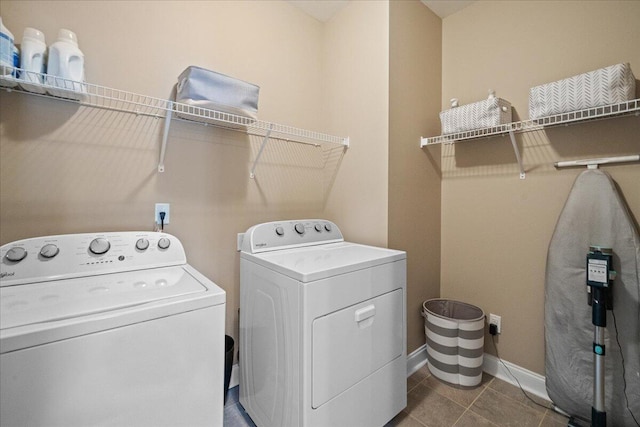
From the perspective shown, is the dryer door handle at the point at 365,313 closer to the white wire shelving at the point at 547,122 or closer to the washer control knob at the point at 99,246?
the washer control knob at the point at 99,246

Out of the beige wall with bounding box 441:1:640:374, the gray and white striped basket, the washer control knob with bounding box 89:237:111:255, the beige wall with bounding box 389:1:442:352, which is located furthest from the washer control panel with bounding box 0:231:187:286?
the gray and white striped basket

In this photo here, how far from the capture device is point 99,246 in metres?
1.15

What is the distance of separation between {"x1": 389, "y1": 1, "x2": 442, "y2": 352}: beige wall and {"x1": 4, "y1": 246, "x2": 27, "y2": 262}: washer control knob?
1760 mm

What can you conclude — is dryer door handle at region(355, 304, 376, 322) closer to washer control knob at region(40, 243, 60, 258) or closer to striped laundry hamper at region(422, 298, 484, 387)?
striped laundry hamper at region(422, 298, 484, 387)

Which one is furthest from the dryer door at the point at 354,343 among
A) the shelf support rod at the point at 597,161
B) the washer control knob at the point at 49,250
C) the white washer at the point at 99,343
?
the shelf support rod at the point at 597,161

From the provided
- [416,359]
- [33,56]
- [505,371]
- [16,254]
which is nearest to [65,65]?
[33,56]

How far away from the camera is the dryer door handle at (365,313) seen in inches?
48.9

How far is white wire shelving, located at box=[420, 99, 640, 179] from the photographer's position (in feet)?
4.31

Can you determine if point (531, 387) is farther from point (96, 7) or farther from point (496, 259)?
point (96, 7)

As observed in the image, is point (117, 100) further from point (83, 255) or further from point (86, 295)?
point (86, 295)

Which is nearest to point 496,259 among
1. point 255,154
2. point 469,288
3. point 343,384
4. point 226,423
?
point 469,288

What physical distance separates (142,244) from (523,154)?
7.41 feet

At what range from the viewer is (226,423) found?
57.3 inches

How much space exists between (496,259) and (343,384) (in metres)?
1.38
